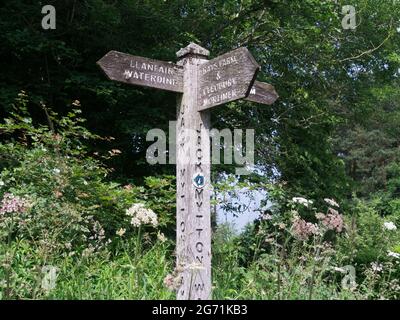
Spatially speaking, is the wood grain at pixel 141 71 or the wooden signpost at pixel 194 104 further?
the wood grain at pixel 141 71

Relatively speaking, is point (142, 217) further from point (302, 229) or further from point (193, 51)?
point (193, 51)

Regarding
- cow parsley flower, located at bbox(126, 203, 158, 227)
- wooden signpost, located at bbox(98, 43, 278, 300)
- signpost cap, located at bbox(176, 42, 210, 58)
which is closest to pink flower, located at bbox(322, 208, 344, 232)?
wooden signpost, located at bbox(98, 43, 278, 300)

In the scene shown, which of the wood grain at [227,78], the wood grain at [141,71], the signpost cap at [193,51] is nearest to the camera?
the wood grain at [227,78]

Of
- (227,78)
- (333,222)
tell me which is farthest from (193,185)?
(333,222)

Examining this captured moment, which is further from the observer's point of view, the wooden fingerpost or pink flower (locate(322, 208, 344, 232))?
the wooden fingerpost

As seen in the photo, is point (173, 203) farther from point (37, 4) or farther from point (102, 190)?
point (37, 4)

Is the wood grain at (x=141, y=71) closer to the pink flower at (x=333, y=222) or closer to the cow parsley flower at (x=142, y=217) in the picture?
the cow parsley flower at (x=142, y=217)

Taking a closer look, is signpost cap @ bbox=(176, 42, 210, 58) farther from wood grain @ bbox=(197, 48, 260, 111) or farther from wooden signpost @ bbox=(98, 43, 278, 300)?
wood grain @ bbox=(197, 48, 260, 111)

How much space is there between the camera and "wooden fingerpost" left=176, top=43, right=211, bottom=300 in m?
3.50

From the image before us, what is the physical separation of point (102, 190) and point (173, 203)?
4.19 ft

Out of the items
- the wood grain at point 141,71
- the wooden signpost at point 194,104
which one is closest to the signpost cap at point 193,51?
the wooden signpost at point 194,104

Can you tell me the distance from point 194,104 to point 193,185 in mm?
619

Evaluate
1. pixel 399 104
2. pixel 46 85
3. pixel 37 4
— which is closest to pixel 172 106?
pixel 46 85

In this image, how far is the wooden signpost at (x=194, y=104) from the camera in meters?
3.47
